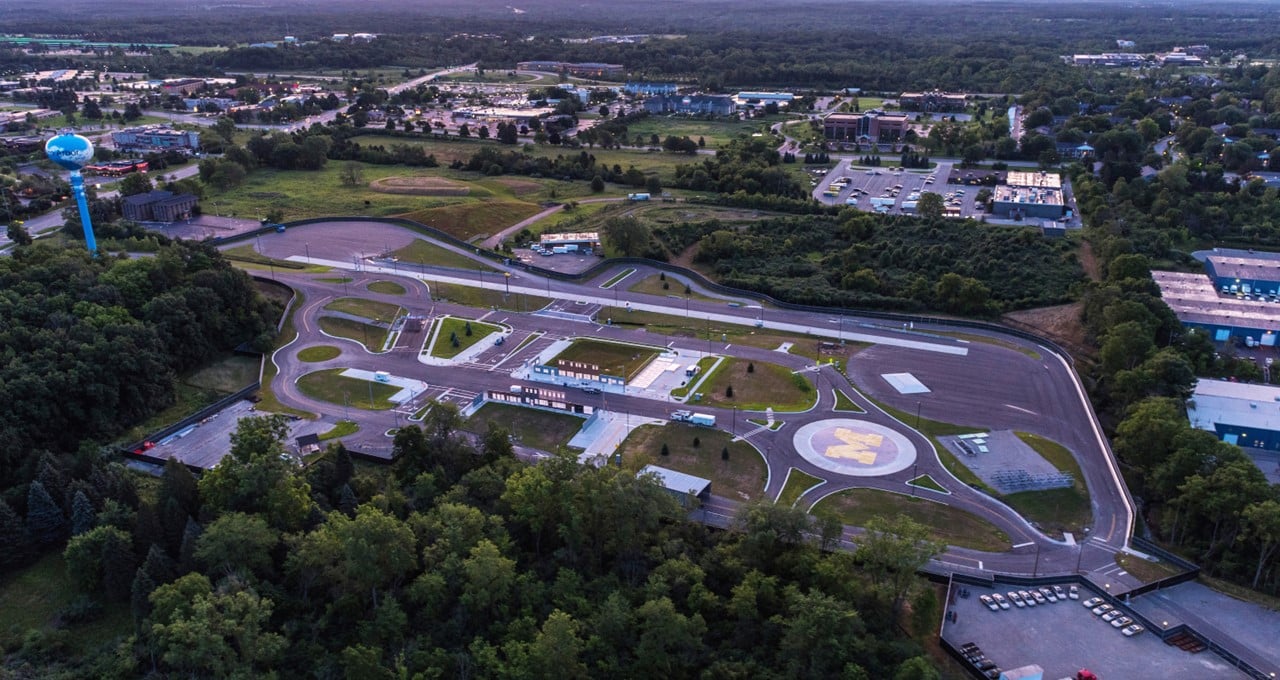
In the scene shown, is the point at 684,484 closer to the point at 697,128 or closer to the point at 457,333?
the point at 457,333

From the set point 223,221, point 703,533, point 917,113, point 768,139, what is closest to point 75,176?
point 223,221

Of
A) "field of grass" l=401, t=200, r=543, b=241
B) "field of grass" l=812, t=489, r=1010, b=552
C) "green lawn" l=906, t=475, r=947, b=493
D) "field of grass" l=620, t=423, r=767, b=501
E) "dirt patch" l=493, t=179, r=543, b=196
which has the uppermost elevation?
"dirt patch" l=493, t=179, r=543, b=196

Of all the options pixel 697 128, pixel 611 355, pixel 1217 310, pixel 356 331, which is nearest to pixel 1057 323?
pixel 1217 310

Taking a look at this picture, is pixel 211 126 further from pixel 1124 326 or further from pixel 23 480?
pixel 1124 326

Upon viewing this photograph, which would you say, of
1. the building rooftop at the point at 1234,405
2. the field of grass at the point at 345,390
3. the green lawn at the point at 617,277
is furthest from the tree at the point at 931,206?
the field of grass at the point at 345,390

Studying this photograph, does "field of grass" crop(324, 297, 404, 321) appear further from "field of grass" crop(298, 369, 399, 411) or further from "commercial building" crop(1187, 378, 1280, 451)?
"commercial building" crop(1187, 378, 1280, 451)

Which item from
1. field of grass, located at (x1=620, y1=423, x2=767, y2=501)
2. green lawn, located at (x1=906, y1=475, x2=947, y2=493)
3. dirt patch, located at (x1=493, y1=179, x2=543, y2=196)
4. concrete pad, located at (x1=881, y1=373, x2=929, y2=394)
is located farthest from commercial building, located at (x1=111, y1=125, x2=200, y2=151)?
green lawn, located at (x1=906, y1=475, x2=947, y2=493)
